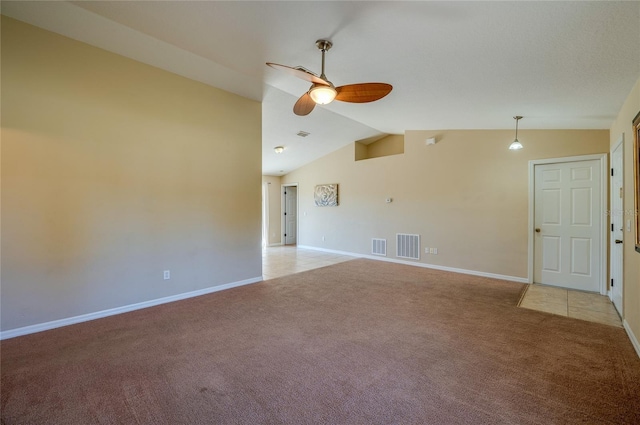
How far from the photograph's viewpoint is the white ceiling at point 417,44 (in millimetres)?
1780

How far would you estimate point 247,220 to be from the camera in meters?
4.54

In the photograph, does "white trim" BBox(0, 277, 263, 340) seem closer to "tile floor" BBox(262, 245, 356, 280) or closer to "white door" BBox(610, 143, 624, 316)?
"tile floor" BBox(262, 245, 356, 280)

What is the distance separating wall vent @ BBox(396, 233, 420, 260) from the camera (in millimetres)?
5926

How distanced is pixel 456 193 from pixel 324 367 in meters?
4.36

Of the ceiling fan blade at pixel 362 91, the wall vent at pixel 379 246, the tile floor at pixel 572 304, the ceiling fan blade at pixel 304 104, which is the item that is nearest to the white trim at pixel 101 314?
the ceiling fan blade at pixel 304 104

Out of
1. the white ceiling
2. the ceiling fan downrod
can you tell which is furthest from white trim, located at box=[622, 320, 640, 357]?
the ceiling fan downrod

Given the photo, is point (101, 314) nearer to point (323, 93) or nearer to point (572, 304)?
point (323, 93)

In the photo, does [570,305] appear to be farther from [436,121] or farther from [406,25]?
[406,25]

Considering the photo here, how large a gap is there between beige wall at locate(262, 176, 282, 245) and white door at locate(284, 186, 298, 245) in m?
0.22

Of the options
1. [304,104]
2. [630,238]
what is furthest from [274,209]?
[630,238]

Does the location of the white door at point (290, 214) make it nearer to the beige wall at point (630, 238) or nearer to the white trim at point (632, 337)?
the beige wall at point (630, 238)

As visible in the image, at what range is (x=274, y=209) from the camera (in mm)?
9242

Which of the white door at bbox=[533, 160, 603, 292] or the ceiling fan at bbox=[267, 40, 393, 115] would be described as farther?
the white door at bbox=[533, 160, 603, 292]

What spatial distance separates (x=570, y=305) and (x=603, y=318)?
1.42 ft
